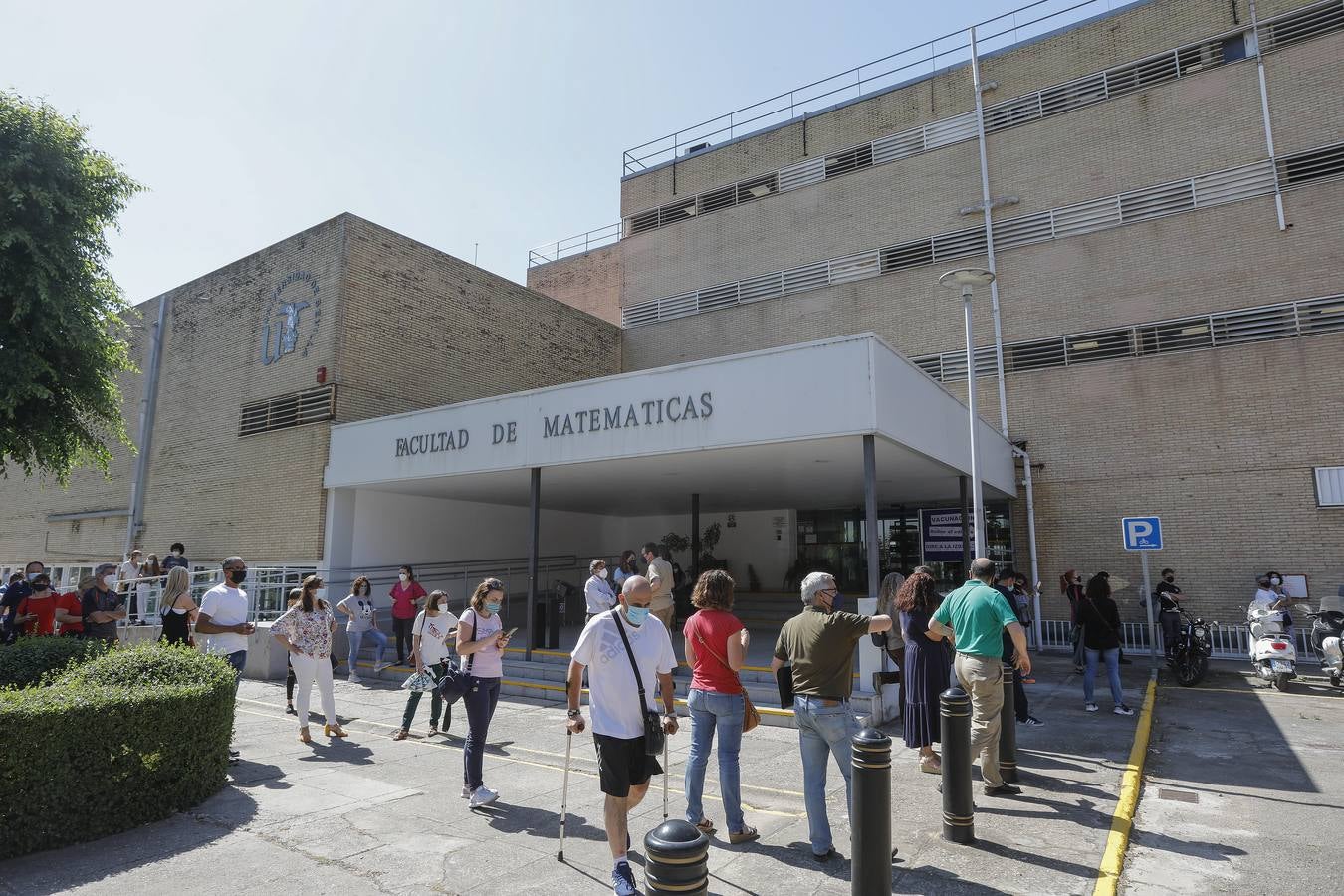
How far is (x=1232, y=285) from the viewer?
1586 centimetres

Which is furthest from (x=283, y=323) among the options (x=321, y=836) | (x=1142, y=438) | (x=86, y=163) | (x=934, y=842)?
(x=1142, y=438)

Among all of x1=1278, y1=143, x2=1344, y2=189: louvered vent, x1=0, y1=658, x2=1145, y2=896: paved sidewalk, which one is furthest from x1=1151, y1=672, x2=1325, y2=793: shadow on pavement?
x1=1278, y1=143, x2=1344, y2=189: louvered vent

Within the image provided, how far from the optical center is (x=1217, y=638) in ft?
49.3

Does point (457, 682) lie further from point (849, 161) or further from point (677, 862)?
point (849, 161)

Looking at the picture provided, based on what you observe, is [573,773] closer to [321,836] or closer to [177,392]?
[321,836]

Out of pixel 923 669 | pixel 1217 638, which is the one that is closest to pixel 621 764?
pixel 923 669

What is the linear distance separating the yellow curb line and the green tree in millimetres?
13344

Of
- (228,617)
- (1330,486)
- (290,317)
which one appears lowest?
(228,617)

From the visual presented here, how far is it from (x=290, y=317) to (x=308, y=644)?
12.3 m

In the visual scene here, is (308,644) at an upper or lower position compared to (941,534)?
lower

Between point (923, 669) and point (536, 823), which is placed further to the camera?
point (923, 669)

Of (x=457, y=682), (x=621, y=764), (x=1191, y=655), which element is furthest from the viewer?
(x=1191, y=655)

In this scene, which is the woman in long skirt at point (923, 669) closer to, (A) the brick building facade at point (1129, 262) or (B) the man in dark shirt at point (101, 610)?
(B) the man in dark shirt at point (101, 610)

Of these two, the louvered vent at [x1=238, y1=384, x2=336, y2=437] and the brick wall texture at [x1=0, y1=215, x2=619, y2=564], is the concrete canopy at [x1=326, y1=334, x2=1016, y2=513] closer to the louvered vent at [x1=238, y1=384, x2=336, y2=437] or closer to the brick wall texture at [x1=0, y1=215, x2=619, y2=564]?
the louvered vent at [x1=238, y1=384, x2=336, y2=437]
